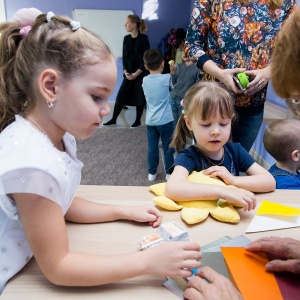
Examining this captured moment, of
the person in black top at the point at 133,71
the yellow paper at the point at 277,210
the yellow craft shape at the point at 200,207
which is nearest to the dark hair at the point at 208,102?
the yellow craft shape at the point at 200,207

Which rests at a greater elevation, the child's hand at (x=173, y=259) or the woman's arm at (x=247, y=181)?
the child's hand at (x=173, y=259)

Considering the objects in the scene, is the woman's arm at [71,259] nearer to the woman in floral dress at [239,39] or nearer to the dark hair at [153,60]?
the woman in floral dress at [239,39]

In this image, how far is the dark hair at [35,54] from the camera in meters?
0.64

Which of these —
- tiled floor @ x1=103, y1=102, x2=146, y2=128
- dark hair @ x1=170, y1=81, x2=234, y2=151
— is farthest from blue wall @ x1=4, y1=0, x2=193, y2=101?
dark hair @ x1=170, y1=81, x2=234, y2=151

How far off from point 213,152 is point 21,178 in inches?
28.6

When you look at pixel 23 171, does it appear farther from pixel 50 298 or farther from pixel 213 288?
pixel 213 288

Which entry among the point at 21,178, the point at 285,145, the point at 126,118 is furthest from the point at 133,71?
the point at 21,178

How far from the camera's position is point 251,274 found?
23.9 inches

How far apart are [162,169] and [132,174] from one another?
325 mm

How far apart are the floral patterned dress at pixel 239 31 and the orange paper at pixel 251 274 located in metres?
0.89

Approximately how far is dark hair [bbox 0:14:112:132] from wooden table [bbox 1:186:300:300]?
31 cm

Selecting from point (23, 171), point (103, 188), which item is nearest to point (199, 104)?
point (103, 188)

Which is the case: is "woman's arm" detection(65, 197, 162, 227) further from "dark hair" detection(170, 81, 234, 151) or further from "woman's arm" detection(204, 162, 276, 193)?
"dark hair" detection(170, 81, 234, 151)

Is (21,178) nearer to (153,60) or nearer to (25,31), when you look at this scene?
(25,31)
